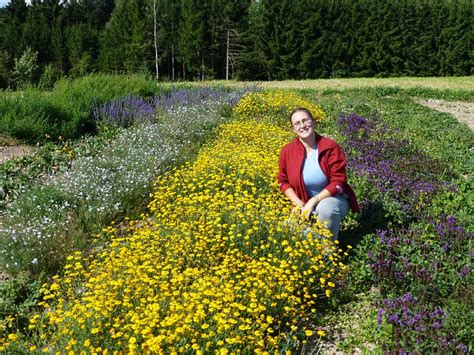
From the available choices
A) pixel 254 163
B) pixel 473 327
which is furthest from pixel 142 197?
pixel 473 327

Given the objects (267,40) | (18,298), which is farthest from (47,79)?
(267,40)

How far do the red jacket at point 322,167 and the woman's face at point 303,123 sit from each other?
184mm

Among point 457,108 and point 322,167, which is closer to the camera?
point 322,167

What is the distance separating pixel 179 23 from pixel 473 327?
129 feet

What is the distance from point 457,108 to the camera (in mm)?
15180

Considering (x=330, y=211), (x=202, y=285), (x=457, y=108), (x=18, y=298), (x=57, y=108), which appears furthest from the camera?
(x=457, y=108)

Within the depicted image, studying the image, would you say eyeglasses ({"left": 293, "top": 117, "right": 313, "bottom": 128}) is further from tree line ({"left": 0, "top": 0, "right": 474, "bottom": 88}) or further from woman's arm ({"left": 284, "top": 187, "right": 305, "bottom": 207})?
tree line ({"left": 0, "top": 0, "right": 474, "bottom": 88})

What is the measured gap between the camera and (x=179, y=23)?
3881 cm

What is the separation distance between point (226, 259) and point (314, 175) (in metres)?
1.50

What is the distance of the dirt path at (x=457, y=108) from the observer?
42.6 ft

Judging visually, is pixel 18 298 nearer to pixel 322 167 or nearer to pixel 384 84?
pixel 322 167

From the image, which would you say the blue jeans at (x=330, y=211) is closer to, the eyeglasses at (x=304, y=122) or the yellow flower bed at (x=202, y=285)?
the yellow flower bed at (x=202, y=285)

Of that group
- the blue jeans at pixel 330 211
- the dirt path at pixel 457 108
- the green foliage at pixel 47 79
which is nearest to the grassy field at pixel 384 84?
the dirt path at pixel 457 108

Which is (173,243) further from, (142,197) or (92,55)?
(92,55)
